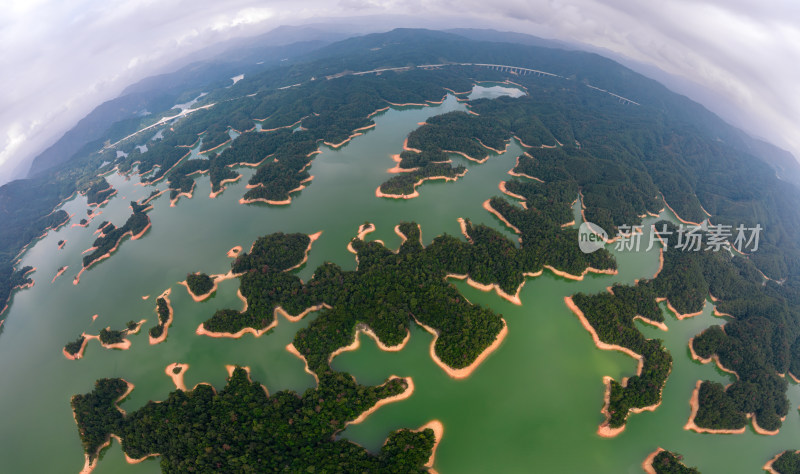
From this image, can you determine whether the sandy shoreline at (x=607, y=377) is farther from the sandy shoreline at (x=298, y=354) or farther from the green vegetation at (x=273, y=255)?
the green vegetation at (x=273, y=255)

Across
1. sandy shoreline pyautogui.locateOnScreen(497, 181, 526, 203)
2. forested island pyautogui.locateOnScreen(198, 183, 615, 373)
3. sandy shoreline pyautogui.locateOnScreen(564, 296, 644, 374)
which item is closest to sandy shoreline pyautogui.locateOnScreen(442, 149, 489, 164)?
sandy shoreline pyautogui.locateOnScreen(497, 181, 526, 203)

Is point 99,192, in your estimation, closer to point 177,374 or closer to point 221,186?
point 221,186

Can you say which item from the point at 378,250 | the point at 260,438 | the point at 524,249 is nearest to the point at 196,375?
the point at 260,438

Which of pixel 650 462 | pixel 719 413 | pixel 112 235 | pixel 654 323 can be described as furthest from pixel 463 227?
pixel 112 235

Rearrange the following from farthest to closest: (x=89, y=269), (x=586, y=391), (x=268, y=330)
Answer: (x=89, y=269), (x=268, y=330), (x=586, y=391)

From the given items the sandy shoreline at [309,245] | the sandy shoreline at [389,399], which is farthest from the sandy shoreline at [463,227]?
the sandy shoreline at [309,245]

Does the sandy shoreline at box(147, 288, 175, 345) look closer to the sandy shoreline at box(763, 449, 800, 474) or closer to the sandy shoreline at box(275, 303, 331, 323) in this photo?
the sandy shoreline at box(275, 303, 331, 323)

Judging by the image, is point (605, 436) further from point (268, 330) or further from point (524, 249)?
point (268, 330)
